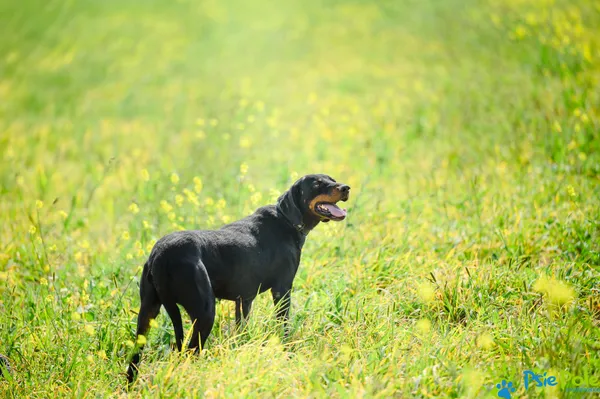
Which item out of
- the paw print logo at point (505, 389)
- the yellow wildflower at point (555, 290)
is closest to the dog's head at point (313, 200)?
the yellow wildflower at point (555, 290)

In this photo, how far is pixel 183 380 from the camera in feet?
13.8

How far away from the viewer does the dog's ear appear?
5.33 m

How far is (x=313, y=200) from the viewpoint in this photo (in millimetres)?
5305

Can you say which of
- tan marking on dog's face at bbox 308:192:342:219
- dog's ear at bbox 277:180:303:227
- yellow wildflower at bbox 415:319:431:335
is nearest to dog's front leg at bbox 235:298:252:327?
dog's ear at bbox 277:180:303:227

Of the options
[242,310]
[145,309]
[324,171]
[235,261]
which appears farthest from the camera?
[324,171]

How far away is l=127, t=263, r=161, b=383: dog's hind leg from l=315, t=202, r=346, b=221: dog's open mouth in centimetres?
142

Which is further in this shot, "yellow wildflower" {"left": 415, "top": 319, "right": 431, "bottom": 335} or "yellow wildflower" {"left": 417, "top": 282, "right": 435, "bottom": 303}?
"yellow wildflower" {"left": 417, "top": 282, "right": 435, "bottom": 303}

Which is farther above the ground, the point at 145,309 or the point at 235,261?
the point at 235,261

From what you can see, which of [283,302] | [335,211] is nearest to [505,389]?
[283,302]

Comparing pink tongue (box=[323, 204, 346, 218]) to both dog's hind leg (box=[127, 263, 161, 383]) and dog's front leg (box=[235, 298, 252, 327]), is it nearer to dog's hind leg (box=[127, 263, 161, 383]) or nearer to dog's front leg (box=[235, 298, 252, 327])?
dog's front leg (box=[235, 298, 252, 327])

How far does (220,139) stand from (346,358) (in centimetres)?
618

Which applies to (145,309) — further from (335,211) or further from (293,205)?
(335,211)

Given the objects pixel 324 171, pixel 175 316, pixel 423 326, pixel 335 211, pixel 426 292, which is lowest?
pixel 324 171

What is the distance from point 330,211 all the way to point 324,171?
4.13 meters
